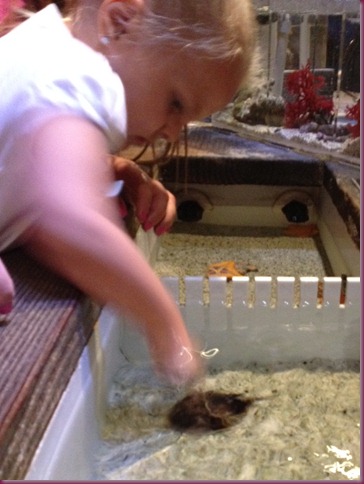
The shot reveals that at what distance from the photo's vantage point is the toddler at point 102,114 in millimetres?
509

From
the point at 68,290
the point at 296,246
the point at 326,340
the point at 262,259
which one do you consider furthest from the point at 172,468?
the point at 296,246

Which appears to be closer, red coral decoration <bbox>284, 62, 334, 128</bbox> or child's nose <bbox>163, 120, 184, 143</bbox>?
child's nose <bbox>163, 120, 184, 143</bbox>

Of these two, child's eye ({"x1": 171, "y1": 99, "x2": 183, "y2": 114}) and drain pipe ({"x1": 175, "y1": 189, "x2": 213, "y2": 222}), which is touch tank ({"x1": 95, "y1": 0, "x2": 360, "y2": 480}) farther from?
child's eye ({"x1": 171, "y1": 99, "x2": 183, "y2": 114})

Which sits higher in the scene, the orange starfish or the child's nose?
the child's nose

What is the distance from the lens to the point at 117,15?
68 cm

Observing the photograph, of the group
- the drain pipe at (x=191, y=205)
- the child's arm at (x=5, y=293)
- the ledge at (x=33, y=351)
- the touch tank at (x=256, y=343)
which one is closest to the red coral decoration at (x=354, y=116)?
the touch tank at (x=256, y=343)

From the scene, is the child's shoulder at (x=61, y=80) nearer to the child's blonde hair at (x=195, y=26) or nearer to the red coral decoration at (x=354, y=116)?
the child's blonde hair at (x=195, y=26)

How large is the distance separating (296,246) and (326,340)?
0.58m

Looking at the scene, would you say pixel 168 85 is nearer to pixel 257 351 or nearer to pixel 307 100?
pixel 257 351

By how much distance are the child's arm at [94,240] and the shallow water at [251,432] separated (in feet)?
0.45

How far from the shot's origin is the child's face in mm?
663

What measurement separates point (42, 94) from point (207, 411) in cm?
40

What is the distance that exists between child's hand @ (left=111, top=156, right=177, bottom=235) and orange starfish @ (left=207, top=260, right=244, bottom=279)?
1.28 feet

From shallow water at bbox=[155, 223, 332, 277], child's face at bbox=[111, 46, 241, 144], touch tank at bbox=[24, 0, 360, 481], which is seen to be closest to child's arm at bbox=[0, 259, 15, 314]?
touch tank at bbox=[24, 0, 360, 481]
